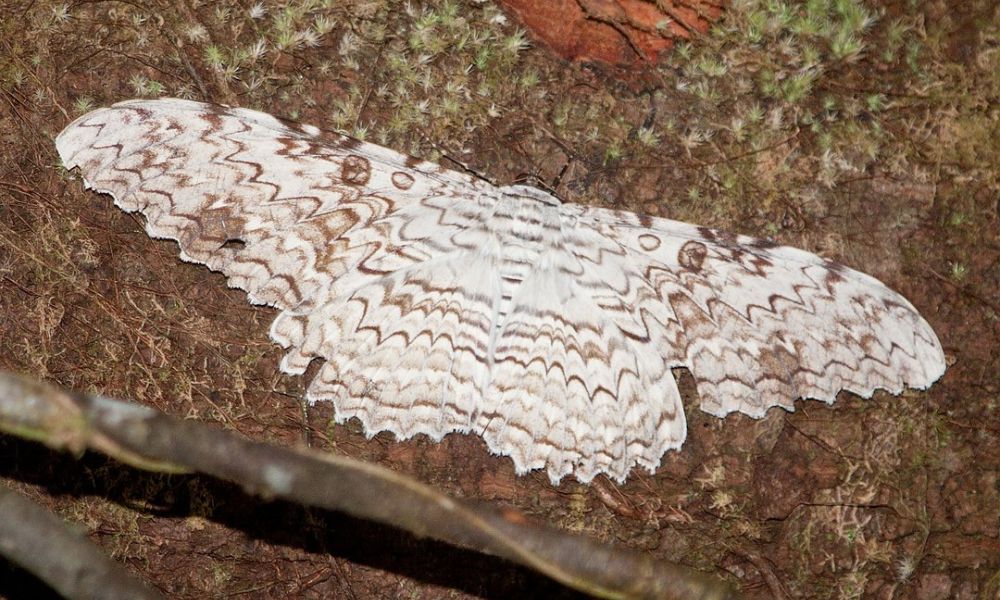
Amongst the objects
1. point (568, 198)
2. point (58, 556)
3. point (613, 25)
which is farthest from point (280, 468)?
point (613, 25)

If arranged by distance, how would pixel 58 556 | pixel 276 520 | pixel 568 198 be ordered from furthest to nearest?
pixel 568 198
pixel 276 520
pixel 58 556

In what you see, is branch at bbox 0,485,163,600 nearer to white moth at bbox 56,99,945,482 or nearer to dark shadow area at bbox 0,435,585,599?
white moth at bbox 56,99,945,482

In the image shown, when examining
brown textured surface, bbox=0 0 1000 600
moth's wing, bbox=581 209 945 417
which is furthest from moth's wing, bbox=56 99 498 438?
moth's wing, bbox=581 209 945 417

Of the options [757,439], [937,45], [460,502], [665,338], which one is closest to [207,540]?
[460,502]

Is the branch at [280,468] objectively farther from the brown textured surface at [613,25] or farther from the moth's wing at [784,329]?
the brown textured surface at [613,25]

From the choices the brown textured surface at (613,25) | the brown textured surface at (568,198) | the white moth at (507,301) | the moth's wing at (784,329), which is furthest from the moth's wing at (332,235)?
the brown textured surface at (613,25)

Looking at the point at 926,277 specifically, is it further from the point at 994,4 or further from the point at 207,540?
the point at 207,540

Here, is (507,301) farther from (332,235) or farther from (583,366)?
(332,235)
